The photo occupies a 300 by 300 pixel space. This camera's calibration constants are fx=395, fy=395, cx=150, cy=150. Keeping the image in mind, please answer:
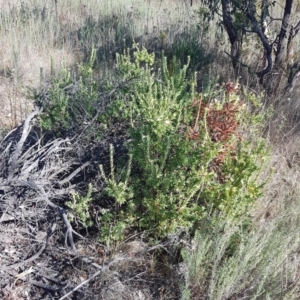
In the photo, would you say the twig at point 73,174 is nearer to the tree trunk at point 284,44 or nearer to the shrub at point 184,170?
the shrub at point 184,170

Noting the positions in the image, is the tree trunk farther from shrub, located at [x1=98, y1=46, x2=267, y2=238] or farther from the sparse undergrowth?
shrub, located at [x1=98, y1=46, x2=267, y2=238]

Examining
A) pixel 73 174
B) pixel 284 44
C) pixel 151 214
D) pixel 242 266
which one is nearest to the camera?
pixel 242 266

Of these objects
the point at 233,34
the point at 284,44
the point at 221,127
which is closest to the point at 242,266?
the point at 221,127

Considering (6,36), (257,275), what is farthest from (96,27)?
(257,275)

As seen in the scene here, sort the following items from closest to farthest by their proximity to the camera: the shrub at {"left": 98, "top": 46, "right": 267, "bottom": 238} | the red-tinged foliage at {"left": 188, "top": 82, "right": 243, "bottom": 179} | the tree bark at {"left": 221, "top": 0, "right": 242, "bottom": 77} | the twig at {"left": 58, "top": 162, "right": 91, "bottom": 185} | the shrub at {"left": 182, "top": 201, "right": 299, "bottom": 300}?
the shrub at {"left": 182, "top": 201, "right": 299, "bottom": 300}, the shrub at {"left": 98, "top": 46, "right": 267, "bottom": 238}, the red-tinged foliage at {"left": 188, "top": 82, "right": 243, "bottom": 179}, the twig at {"left": 58, "top": 162, "right": 91, "bottom": 185}, the tree bark at {"left": 221, "top": 0, "right": 242, "bottom": 77}

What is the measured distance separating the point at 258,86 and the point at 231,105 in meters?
1.79

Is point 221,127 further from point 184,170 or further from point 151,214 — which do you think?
point 151,214

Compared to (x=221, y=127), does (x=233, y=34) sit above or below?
above

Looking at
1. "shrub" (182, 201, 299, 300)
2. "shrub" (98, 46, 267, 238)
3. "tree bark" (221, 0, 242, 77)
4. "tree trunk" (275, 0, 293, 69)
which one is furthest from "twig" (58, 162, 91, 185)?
"tree trunk" (275, 0, 293, 69)

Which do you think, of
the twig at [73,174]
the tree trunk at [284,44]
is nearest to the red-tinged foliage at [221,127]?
the twig at [73,174]

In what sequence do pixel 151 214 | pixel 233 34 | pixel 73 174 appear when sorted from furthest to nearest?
pixel 233 34 < pixel 73 174 < pixel 151 214

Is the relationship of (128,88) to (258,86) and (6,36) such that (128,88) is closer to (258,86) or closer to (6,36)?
(258,86)

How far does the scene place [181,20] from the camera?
583cm

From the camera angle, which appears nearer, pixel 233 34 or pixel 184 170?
pixel 184 170
